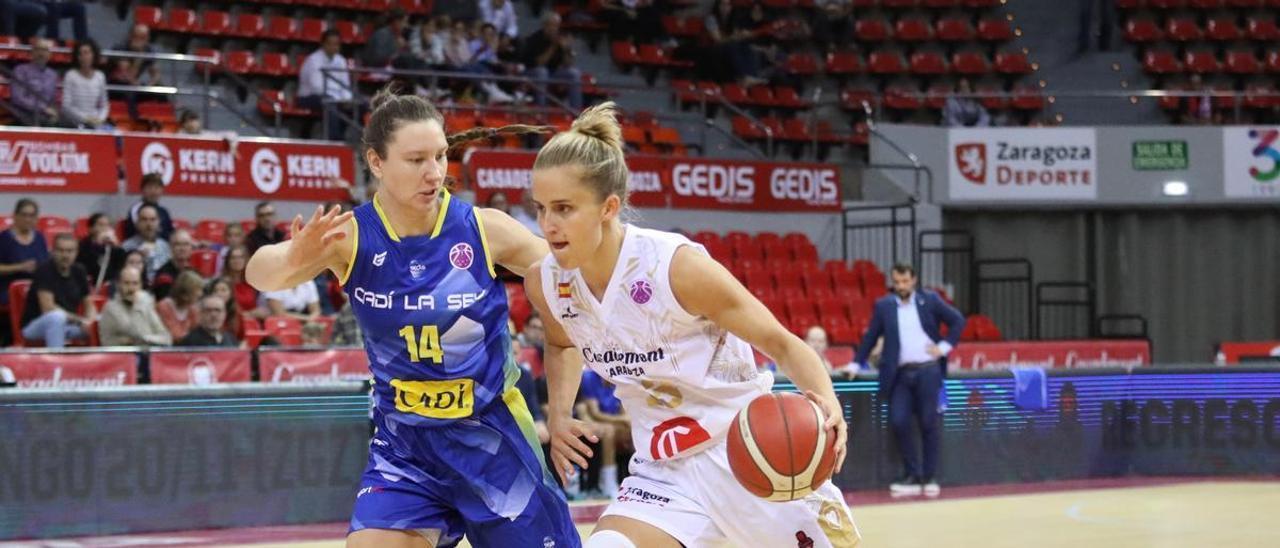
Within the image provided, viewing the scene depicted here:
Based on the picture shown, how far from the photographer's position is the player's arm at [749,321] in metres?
4.25

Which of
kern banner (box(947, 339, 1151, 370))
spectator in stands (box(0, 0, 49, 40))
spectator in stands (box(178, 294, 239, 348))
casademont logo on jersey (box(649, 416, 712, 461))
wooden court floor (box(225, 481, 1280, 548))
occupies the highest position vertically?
spectator in stands (box(0, 0, 49, 40))

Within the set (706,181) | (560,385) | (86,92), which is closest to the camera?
(560,385)

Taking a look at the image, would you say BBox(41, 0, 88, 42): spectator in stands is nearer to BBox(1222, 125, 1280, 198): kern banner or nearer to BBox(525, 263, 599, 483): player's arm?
BBox(525, 263, 599, 483): player's arm

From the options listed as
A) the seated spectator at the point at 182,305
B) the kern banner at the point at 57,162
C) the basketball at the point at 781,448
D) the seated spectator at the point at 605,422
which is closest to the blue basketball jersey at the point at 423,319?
the basketball at the point at 781,448

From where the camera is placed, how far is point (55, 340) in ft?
39.7

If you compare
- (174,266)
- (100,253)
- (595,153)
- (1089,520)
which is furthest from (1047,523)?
(100,253)

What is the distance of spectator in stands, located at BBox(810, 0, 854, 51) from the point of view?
24445mm

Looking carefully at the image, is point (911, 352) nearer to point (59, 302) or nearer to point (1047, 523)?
point (1047, 523)

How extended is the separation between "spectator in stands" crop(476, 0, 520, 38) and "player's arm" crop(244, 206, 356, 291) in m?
15.9

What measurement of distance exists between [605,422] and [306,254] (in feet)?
26.8

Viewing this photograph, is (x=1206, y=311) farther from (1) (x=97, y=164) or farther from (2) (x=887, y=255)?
(1) (x=97, y=164)

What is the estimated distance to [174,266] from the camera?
13.0 m

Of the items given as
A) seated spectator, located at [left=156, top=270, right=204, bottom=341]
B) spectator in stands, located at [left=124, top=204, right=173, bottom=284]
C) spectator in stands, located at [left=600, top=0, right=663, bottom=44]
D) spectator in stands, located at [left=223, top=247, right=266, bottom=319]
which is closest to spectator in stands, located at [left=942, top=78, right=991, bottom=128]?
spectator in stands, located at [left=600, top=0, right=663, bottom=44]

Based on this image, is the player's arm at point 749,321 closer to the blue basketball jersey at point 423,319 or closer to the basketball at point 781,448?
the basketball at point 781,448
